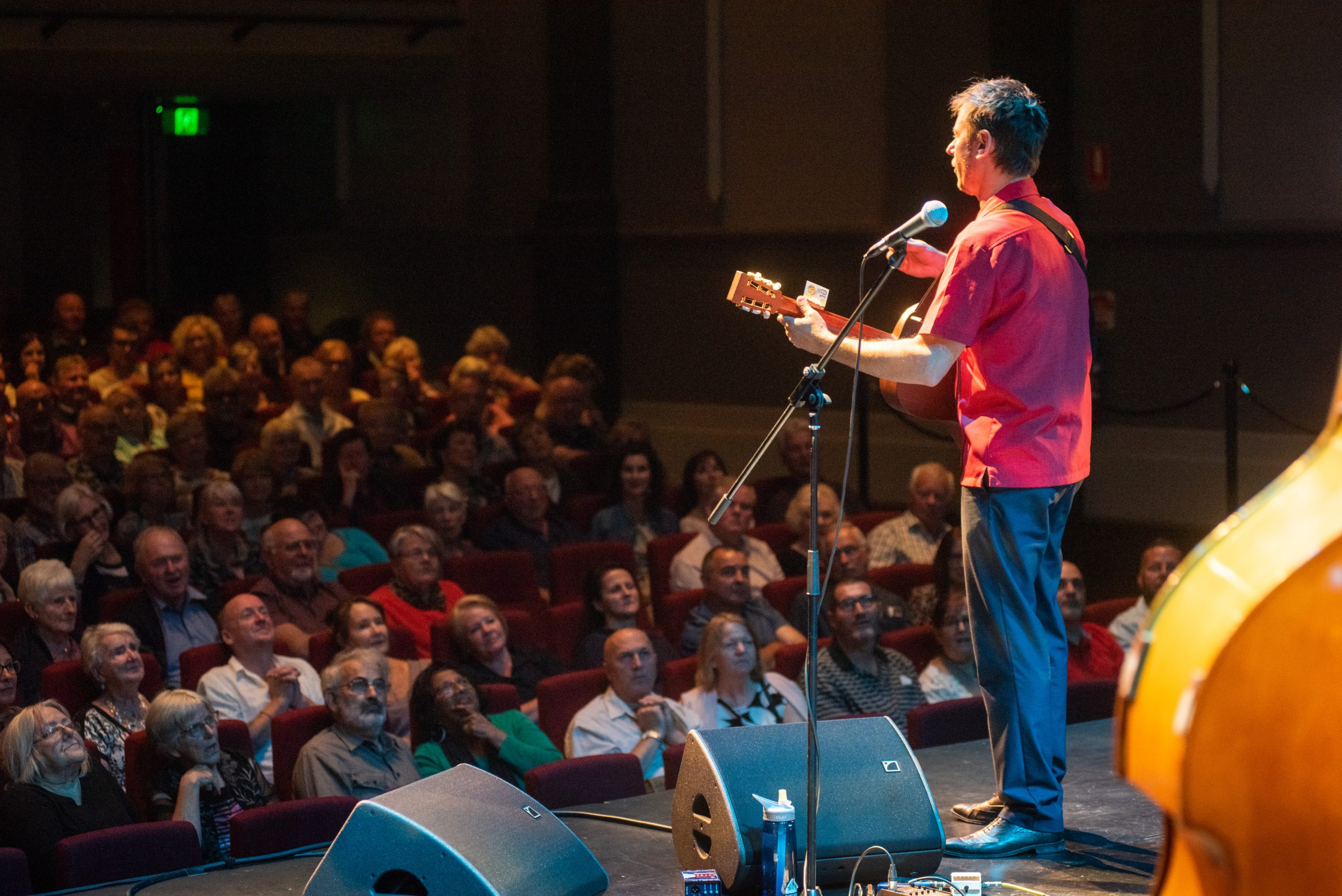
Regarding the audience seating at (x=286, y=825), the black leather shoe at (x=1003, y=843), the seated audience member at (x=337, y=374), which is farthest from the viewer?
the seated audience member at (x=337, y=374)

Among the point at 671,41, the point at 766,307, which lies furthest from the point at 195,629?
the point at 671,41

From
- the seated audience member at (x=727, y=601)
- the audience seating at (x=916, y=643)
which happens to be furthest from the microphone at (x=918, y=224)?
the seated audience member at (x=727, y=601)

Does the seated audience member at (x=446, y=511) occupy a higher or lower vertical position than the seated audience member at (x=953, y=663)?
higher

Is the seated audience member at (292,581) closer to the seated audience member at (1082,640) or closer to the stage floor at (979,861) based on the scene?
the stage floor at (979,861)

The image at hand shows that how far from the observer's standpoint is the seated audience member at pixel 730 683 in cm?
440

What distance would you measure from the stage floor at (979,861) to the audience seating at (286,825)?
0.20m

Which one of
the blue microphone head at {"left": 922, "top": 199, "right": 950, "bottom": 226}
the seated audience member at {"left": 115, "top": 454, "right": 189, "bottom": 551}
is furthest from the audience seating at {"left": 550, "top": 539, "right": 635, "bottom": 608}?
the blue microphone head at {"left": 922, "top": 199, "right": 950, "bottom": 226}

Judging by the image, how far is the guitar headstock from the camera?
263cm

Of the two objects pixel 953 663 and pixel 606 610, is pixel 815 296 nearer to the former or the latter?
pixel 953 663

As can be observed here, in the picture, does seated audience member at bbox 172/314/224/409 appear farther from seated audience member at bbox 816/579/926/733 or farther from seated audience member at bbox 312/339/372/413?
seated audience member at bbox 816/579/926/733

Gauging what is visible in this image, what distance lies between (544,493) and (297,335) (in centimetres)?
437

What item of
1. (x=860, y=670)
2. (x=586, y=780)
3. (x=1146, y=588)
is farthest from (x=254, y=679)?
(x=1146, y=588)

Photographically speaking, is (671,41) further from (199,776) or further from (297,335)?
(199,776)

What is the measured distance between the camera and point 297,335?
10062 millimetres
